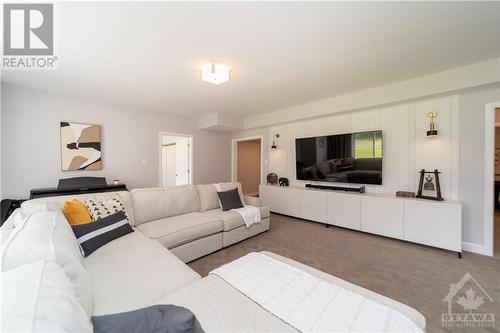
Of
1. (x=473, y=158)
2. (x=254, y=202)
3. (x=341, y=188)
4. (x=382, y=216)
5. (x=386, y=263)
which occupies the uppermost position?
→ (x=473, y=158)

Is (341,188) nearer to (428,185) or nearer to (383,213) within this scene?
(383,213)

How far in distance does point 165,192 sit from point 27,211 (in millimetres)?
1324

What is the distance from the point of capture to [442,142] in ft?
9.62

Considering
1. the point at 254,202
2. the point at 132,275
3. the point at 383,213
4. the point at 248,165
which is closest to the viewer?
the point at 132,275

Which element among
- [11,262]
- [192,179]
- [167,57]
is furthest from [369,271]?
[192,179]

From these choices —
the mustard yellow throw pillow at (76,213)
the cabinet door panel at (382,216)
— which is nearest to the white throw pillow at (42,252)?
the mustard yellow throw pillow at (76,213)

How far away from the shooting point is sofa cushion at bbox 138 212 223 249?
218cm

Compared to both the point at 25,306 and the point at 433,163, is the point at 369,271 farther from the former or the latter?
the point at 25,306

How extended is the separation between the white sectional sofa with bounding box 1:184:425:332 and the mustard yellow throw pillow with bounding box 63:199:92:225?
0.14m

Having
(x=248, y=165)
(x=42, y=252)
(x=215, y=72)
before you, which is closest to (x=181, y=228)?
(x=42, y=252)

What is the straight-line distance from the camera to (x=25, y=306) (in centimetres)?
56

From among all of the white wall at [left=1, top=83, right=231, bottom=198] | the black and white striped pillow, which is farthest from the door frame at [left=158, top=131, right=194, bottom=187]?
the black and white striped pillow

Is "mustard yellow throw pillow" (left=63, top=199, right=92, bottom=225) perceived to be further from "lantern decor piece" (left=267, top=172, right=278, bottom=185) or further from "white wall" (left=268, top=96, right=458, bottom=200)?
"white wall" (left=268, top=96, right=458, bottom=200)

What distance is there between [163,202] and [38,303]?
2218 millimetres
